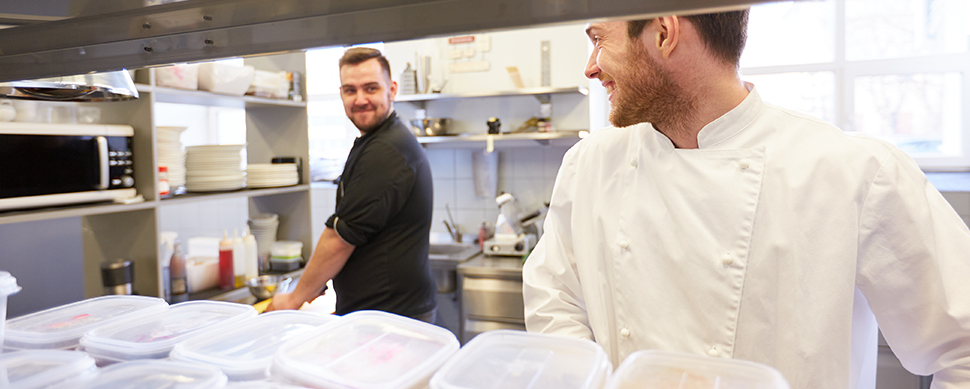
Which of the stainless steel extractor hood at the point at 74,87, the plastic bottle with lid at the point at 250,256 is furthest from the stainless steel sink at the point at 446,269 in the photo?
the stainless steel extractor hood at the point at 74,87

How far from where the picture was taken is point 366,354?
2.67ft

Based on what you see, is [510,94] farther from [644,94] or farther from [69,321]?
[69,321]

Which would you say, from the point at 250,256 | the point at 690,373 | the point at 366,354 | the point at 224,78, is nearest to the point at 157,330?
→ the point at 366,354

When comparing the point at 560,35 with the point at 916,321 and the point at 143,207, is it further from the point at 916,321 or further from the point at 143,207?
the point at 916,321

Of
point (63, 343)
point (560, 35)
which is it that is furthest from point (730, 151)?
point (560, 35)

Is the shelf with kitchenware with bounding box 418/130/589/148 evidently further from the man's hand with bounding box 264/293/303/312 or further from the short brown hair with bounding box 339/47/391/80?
the man's hand with bounding box 264/293/303/312

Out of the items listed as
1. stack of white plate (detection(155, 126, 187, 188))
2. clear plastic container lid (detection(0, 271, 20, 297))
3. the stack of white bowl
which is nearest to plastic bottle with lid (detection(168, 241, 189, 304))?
stack of white plate (detection(155, 126, 187, 188))

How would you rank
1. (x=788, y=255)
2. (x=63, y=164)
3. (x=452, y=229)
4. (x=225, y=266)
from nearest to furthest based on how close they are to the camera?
1. (x=788, y=255)
2. (x=63, y=164)
3. (x=225, y=266)
4. (x=452, y=229)

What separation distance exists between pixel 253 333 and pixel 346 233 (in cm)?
126

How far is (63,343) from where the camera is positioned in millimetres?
933

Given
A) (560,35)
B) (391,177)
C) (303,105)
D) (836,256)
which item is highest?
(560,35)

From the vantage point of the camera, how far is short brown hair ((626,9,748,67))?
3.68ft

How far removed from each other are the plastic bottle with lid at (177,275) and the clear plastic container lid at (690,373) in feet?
7.32

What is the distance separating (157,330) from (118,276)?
135 cm
